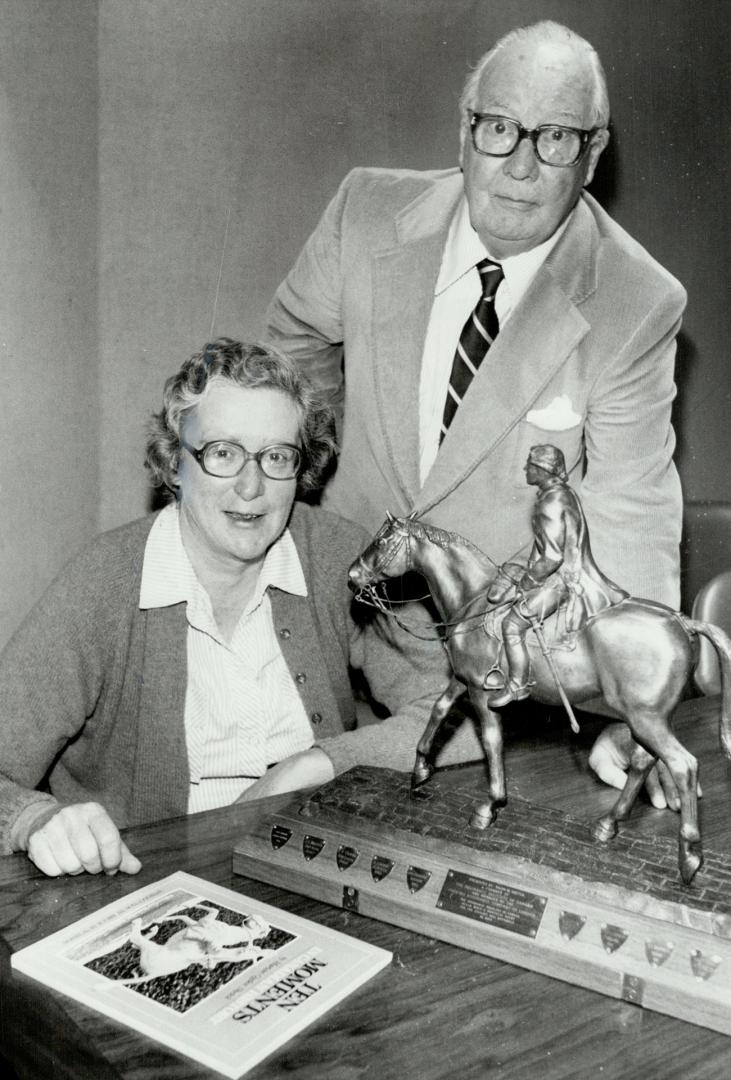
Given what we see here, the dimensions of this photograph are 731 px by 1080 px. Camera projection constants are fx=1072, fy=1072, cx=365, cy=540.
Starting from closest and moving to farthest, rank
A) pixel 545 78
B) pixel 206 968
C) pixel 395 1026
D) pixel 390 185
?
pixel 395 1026
pixel 206 968
pixel 545 78
pixel 390 185

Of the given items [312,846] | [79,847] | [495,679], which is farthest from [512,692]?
[79,847]

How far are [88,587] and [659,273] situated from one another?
127 cm

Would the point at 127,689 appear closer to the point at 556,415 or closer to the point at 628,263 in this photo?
the point at 556,415

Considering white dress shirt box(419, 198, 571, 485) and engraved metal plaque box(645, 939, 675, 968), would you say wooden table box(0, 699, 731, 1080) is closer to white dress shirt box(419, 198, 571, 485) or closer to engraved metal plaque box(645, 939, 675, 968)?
engraved metal plaque box(645, 939, 675, 968)

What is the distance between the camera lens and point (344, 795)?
1592mm

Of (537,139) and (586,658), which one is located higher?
(537,139)

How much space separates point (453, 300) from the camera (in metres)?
2.21

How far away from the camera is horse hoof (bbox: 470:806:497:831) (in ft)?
4.84

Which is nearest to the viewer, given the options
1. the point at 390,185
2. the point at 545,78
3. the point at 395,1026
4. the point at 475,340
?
the point at 395,1026

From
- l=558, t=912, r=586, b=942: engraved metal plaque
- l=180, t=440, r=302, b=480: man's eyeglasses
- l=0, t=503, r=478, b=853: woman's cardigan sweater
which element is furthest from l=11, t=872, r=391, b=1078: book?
l=180, t=440, r=302, b=480: man's eyeglasses

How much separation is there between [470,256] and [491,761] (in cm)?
112

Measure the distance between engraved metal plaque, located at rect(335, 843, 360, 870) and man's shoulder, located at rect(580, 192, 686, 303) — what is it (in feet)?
4.15

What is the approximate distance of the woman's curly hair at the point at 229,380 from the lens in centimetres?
197

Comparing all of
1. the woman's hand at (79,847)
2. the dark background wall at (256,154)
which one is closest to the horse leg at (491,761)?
the woman's hand at (79,847)
